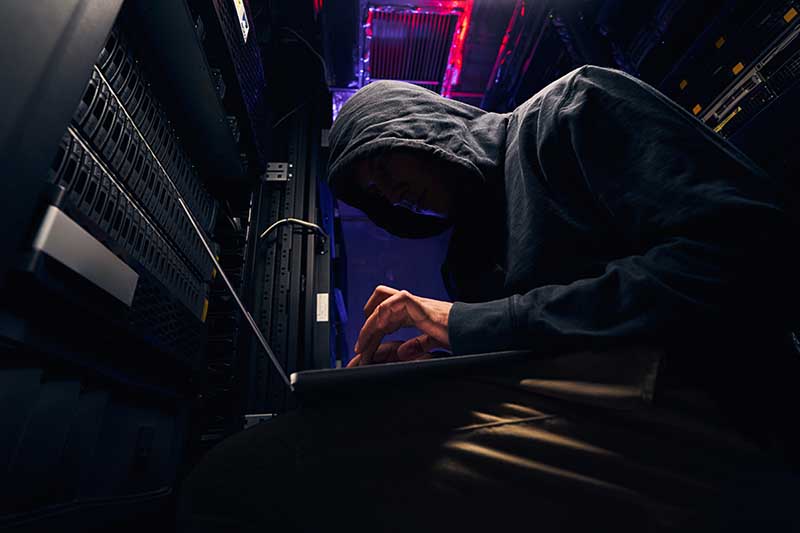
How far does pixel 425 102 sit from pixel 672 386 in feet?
2.80

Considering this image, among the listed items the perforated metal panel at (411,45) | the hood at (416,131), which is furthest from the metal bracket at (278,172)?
the perforated metal panel at (411,45)

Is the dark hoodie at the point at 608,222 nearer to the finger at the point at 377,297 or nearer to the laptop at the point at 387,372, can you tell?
the laptop at the point at 387,372

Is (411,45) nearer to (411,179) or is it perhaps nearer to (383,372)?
(411,179)

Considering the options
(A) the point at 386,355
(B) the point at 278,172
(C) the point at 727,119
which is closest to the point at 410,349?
(A) the point at 386,355

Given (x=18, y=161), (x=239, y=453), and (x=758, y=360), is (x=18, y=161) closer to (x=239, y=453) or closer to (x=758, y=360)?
(x=239, y=453)

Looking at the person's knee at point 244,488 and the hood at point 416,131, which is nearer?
the person's knee at point 244,488

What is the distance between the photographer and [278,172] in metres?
1.54

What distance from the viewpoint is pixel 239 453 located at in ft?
2.04

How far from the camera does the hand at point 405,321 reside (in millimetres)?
781

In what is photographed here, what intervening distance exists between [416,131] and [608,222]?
0.50 m

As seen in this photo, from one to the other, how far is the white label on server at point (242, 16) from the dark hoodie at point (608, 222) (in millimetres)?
511

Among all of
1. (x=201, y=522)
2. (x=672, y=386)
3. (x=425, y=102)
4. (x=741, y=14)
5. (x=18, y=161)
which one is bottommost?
(x=201, y=522)

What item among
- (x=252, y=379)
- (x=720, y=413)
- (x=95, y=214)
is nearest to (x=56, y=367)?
(x=95, y=214)

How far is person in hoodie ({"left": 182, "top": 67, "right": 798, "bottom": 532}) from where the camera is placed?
1.67 ft
